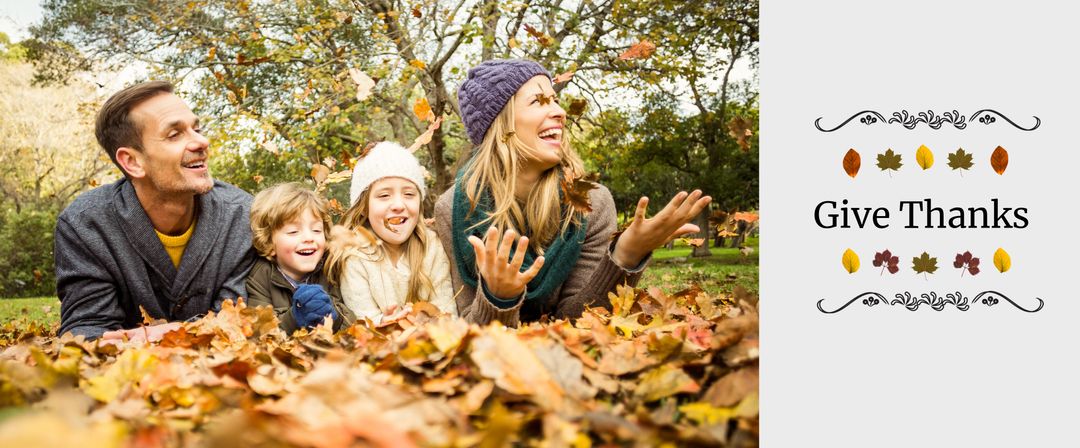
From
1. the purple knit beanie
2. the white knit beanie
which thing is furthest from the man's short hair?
the purple knit beanie

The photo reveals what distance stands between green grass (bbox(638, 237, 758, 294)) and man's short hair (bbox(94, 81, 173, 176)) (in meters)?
4.12

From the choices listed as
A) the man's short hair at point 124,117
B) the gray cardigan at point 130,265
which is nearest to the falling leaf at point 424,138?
the gray cardigan at point 130,265

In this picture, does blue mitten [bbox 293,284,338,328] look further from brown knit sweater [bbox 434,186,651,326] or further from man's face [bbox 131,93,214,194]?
man's face [bbox 131,93,214,194]

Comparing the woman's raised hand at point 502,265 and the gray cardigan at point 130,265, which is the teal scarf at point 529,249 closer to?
the woman's raised hand at point 502,265

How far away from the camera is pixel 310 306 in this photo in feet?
7.77

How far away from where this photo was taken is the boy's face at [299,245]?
269 centimetres
